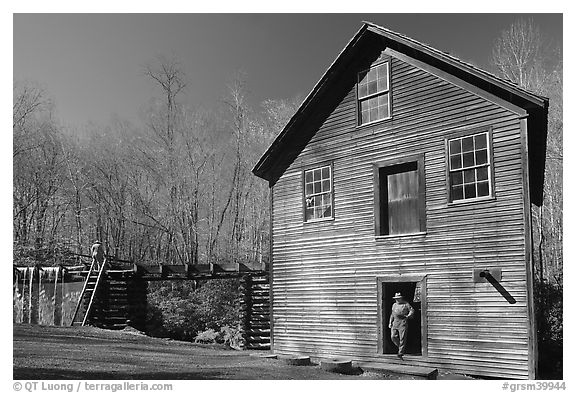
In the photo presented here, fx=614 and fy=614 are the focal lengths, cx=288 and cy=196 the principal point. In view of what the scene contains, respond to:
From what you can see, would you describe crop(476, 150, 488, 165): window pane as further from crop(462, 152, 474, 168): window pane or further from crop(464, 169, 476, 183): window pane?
crop(464, 169, 476, 183): window pane

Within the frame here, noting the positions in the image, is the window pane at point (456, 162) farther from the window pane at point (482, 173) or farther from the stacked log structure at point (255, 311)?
the stacked log structure at point (255, 311)

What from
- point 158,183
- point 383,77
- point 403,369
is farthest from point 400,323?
point 158,183

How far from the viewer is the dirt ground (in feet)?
44.5

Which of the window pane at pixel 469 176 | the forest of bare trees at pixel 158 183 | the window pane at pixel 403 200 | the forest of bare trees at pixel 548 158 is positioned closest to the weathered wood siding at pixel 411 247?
the window pane at pixel 403 200

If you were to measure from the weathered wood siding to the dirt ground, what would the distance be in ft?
4.96

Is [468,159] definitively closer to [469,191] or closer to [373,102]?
[469,191]

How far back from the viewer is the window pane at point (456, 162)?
14547 mm

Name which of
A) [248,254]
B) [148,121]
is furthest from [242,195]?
[148,121]

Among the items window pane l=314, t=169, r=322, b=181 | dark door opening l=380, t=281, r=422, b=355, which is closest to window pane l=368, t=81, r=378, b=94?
window pane l=314, t=169, r=322, b=181

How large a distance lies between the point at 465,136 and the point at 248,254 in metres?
24.9

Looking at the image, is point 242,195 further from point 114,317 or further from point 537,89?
point 537,89

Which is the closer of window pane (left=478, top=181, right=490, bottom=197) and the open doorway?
window pane (left=478, top=181, right=490, bottom=197)

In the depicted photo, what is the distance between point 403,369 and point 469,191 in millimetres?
4478

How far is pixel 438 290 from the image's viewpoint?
14609mm
